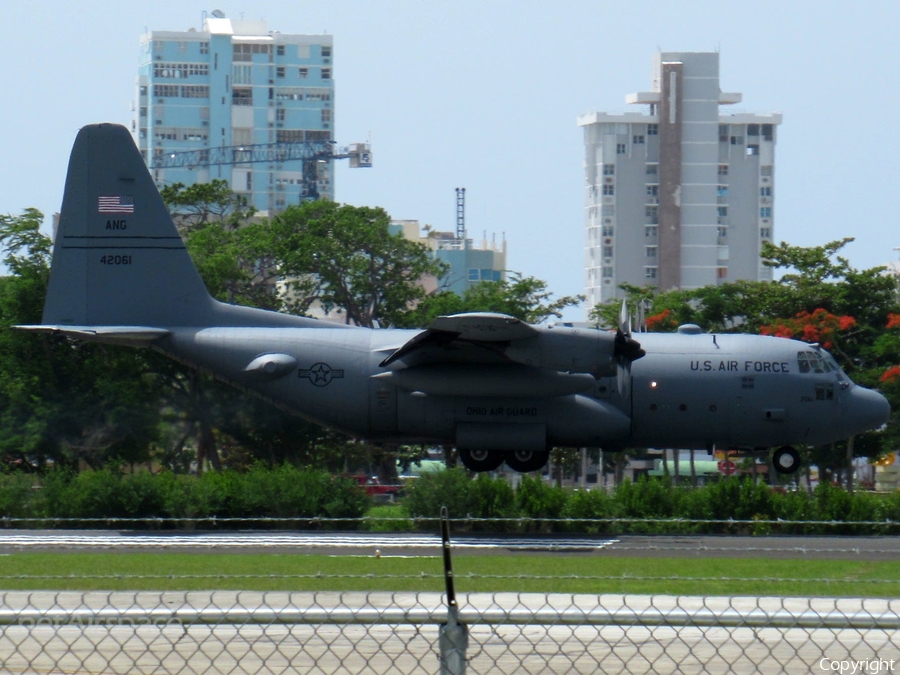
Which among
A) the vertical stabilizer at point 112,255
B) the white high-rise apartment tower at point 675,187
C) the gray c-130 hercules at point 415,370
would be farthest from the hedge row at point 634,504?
the white high-rise apartment tower at point 675,187

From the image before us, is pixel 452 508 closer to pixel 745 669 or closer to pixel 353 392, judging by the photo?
pixel 353 392

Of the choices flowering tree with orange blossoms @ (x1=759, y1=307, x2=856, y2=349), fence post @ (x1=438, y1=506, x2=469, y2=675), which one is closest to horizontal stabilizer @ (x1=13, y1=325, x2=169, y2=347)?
flowering tree with orange blossoms @ (x1=759, y1=307, x2=856, y2=349)

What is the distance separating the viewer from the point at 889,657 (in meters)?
9.95

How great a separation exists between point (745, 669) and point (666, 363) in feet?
55.3

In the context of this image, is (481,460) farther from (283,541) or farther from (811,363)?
(811,363)

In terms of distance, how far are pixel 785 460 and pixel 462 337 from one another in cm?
805

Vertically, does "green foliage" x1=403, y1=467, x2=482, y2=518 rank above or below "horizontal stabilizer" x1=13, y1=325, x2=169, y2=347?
below

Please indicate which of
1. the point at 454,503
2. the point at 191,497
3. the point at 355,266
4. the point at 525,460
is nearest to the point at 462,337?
the point at 454,503

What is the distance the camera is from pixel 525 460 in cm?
2631

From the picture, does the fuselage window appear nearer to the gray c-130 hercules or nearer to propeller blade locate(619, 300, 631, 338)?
the gray c-130 hercules

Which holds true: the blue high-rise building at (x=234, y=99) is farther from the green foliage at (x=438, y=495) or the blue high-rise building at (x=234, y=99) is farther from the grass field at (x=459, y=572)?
the grass field at (x=459, y=572)

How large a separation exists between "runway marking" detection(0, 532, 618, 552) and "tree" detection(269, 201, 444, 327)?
2333 centimetres

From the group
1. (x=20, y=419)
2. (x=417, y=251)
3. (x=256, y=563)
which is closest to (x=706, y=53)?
(x=417, y=251)

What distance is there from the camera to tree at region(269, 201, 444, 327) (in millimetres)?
45688
